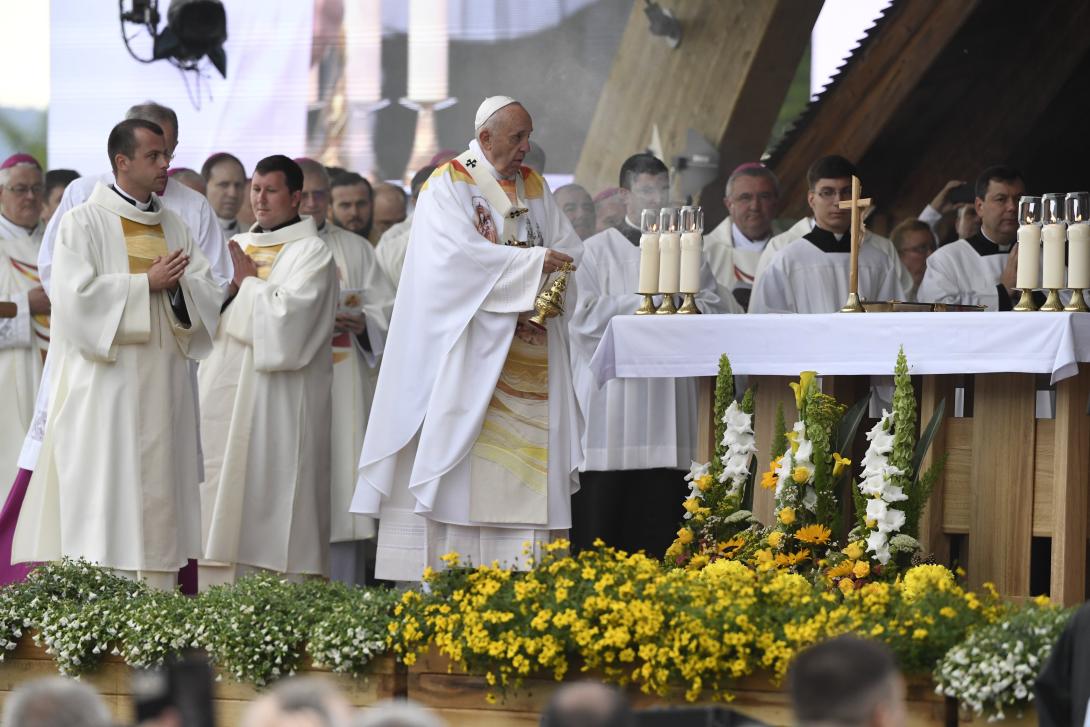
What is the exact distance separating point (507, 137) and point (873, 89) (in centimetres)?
527

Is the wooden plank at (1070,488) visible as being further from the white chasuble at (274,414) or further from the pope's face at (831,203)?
the white chasuble at (274,414)

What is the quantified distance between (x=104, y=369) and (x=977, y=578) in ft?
11.6

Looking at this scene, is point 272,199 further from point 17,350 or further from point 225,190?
point 17,350

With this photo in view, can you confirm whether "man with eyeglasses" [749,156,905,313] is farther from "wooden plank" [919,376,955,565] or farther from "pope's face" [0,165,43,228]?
"pope's face" [0,165,43,228]

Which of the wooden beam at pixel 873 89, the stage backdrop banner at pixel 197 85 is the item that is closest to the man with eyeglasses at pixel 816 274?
the wooden beam at pixel 873 89

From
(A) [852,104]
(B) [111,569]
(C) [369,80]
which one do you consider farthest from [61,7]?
(B) [111,569]

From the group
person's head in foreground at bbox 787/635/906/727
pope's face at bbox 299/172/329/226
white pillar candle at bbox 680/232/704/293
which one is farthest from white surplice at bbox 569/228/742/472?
person's head in foreground at bbox 787/635/906/727

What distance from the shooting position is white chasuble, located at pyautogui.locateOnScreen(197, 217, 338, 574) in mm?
8328

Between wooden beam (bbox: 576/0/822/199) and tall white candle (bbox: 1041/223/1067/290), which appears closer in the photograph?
tall white candle (bbox: 1041/223/1067/290)

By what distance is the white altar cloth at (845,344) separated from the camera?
6.51m

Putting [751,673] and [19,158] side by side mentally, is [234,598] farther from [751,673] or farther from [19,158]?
[19,158]

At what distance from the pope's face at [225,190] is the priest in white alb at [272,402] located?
1.79m

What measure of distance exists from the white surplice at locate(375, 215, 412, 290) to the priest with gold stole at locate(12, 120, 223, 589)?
2.89 m

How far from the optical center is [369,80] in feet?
41.9
